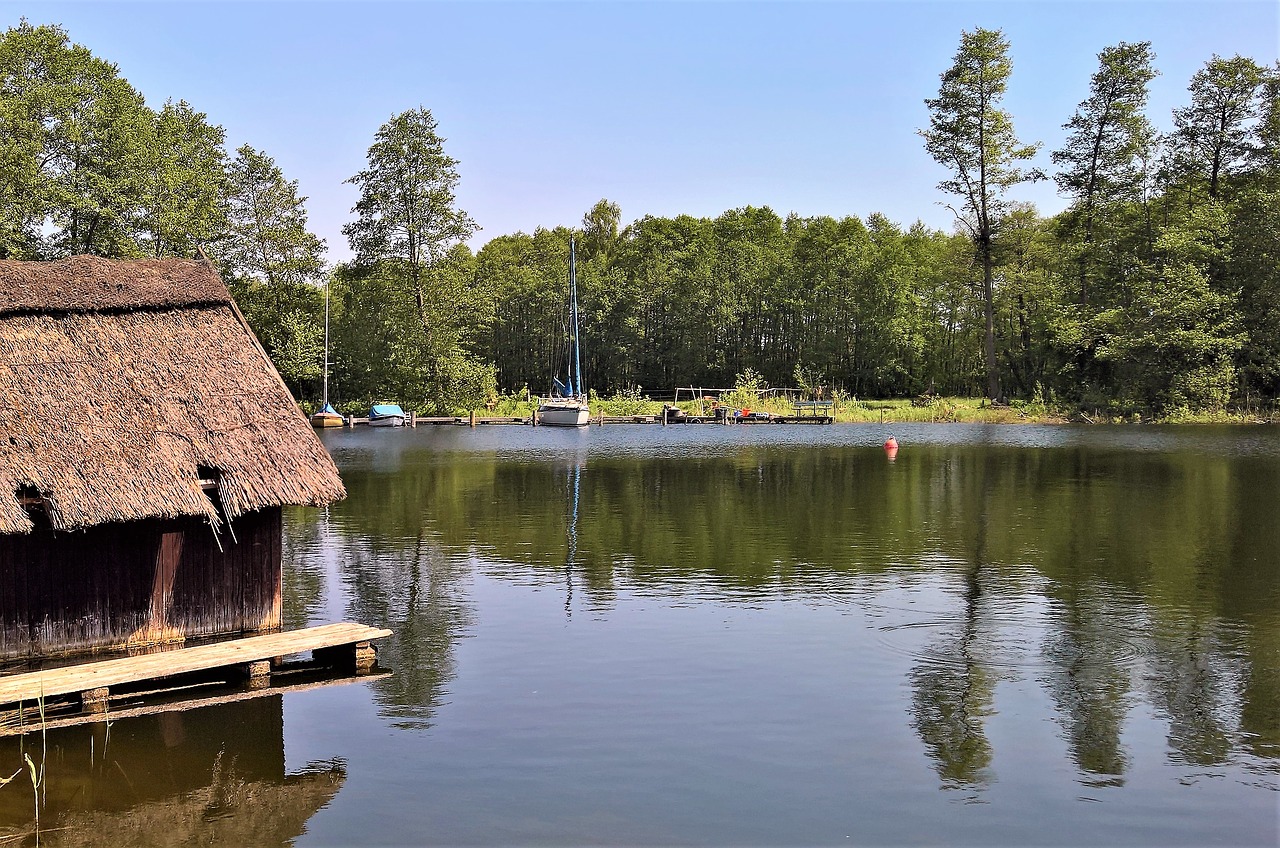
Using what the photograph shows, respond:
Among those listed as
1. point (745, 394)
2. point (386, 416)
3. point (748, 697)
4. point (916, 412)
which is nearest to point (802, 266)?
point (745, 394)

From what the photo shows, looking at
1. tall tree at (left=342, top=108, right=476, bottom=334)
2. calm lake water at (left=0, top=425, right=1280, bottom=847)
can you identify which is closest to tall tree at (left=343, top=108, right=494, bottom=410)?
tall tree at (left=342, top=108, right=476, bottom=334)

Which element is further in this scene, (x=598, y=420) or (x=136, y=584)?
(x=598, y=420)

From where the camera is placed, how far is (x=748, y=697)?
47.5 feet

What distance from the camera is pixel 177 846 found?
33.7ft

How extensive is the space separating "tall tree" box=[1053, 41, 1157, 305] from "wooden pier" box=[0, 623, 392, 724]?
6966 centimetres

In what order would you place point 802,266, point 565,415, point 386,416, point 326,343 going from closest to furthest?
point 565,415 → point 386,416 → point 326,343 → point 802,266

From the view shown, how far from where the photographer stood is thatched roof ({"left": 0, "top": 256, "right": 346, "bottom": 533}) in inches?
539

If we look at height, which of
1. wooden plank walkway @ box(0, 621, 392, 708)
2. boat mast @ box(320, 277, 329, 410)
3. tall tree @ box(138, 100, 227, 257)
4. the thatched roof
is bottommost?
wooden plank walkway @ box(0, 621, 392, 708)

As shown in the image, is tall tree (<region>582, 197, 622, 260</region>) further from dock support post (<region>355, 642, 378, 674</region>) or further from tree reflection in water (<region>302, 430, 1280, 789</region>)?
dock support post (<region>355, 642, 378, 674</region>)

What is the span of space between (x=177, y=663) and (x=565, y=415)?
201ft

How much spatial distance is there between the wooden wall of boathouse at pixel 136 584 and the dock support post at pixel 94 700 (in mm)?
1518

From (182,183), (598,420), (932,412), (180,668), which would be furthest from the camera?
(598,420)

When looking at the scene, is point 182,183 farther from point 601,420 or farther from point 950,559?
point 950,559

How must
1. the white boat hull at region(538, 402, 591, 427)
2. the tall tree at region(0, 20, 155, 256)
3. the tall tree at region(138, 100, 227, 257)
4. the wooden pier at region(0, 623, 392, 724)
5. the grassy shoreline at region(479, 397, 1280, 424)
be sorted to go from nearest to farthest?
the wooden pier at region(0, 623, 392, 724), the tall tree at region(0, 20, 155, 256), the tall tree at region(138, 100, 227, 257), the grassy shoreline at region(479, 397, 1280, 424), the white boat hull at region(538, 402, 591, 427)
